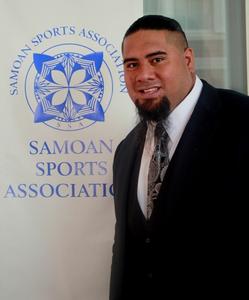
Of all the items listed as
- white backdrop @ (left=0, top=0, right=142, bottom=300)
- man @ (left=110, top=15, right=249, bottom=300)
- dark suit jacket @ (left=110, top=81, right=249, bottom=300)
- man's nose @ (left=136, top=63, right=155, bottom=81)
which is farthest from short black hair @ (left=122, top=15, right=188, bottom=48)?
white backdrop @ (left=0, top=0, right=142, bottom=300)

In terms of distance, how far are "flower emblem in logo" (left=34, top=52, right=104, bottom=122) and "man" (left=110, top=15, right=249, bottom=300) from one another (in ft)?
1.24

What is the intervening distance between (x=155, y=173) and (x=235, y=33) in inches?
30.5

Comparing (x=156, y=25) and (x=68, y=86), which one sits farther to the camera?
(x=68, y=86)

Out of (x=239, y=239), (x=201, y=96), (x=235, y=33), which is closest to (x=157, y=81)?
(x=201, y=96)

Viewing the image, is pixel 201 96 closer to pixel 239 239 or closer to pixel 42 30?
pixel 239 239

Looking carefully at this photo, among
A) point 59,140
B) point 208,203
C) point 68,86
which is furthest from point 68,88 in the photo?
point 208,203

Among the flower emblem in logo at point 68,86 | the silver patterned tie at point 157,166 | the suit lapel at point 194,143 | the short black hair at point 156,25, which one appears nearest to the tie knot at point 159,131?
the silver patterned tie at point 157,166

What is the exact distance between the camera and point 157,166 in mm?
1296

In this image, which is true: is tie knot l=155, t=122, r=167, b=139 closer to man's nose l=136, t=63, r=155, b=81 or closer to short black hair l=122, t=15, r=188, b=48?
man's nose l=136, t=63, r=155, b=81

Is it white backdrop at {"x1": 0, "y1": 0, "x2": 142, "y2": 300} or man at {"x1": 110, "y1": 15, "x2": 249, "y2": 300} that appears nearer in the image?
man at {"x1": 110, "y1": 15, "x2": 249, "y2": 300}

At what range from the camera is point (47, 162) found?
1689mm

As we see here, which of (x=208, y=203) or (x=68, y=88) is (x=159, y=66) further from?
(x=68, y=88)

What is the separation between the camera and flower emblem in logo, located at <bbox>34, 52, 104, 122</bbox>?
167cm

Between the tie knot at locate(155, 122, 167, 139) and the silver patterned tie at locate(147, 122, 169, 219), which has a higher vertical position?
the tie knot at locate(155, 122, 167, 139)
